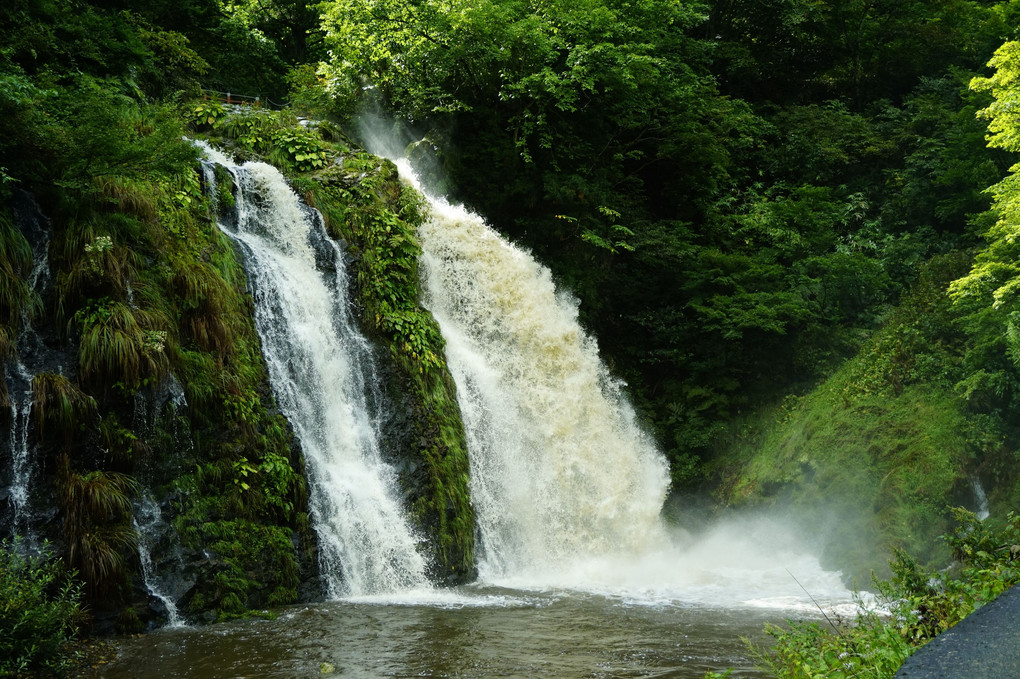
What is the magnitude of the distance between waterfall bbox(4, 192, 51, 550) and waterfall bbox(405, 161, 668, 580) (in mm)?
6113

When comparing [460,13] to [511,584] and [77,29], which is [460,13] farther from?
[511,584]

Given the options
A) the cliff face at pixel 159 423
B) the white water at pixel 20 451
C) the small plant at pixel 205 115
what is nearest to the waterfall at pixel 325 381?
the cliff face at pixel 159 423

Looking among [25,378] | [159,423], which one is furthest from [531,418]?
[25,378]

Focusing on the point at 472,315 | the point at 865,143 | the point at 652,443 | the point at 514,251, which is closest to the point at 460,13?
the point at 514,251

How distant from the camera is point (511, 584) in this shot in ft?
36.0

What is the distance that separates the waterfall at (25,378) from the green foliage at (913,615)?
6.71 metres

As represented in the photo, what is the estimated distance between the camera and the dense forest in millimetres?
8383

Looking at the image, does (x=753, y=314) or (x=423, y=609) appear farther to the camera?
(x=753, y=314)

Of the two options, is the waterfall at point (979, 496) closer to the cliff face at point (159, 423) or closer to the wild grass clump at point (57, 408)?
the cliff face at point (159, 423)

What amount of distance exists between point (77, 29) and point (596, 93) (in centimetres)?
1050

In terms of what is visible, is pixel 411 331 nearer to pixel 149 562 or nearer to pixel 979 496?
pixel 149 562

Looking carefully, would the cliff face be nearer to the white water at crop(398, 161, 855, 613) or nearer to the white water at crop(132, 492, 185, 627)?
the white water at crop(132, 492, 185, 627)

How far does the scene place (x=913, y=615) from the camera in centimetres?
409

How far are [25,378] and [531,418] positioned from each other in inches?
304
